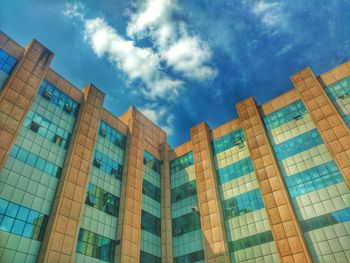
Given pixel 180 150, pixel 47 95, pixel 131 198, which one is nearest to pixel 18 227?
pixel 131 198

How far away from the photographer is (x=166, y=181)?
43625 mm

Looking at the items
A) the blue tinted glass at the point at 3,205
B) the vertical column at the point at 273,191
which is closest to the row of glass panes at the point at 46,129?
the blue tinted glass at the point at 3,205

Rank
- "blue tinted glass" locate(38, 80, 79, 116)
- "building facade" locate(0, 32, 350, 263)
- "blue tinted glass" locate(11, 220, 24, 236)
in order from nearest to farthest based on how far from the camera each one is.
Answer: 1. "blue tinted glass" locate(11, 220, 24, 236)
2. "building facade" locate(0, 32, 350, 263)
3. "blue tinted glass" locate(38, 80, 79, 116)

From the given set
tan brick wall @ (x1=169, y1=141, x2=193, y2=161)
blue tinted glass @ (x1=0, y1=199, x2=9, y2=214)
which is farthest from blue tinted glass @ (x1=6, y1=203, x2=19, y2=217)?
tan brick wall @ (x1=169, y1=141, x2=193, y2=161)

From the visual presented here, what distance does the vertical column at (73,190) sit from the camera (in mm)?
25391

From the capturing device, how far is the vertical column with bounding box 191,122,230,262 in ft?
106

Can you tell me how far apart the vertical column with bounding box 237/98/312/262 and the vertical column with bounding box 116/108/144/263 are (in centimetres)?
1531

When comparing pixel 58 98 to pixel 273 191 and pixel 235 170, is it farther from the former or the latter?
pixel 273 191

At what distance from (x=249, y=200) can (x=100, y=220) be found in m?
17.6

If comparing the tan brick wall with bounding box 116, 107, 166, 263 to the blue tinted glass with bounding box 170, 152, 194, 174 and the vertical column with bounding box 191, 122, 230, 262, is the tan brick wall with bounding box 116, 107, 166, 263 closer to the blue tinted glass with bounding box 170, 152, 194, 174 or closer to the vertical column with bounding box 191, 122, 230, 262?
the blue tinted glass with bounding box 170, 152, 194, 174

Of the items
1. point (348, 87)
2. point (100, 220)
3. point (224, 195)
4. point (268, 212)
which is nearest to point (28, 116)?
point (100, 220)

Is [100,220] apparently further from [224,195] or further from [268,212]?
[268,212]

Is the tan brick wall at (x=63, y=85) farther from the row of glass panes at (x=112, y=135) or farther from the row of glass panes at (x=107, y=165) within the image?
the row of glass panes at (x=107, y=165)

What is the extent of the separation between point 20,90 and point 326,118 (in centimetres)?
3355
